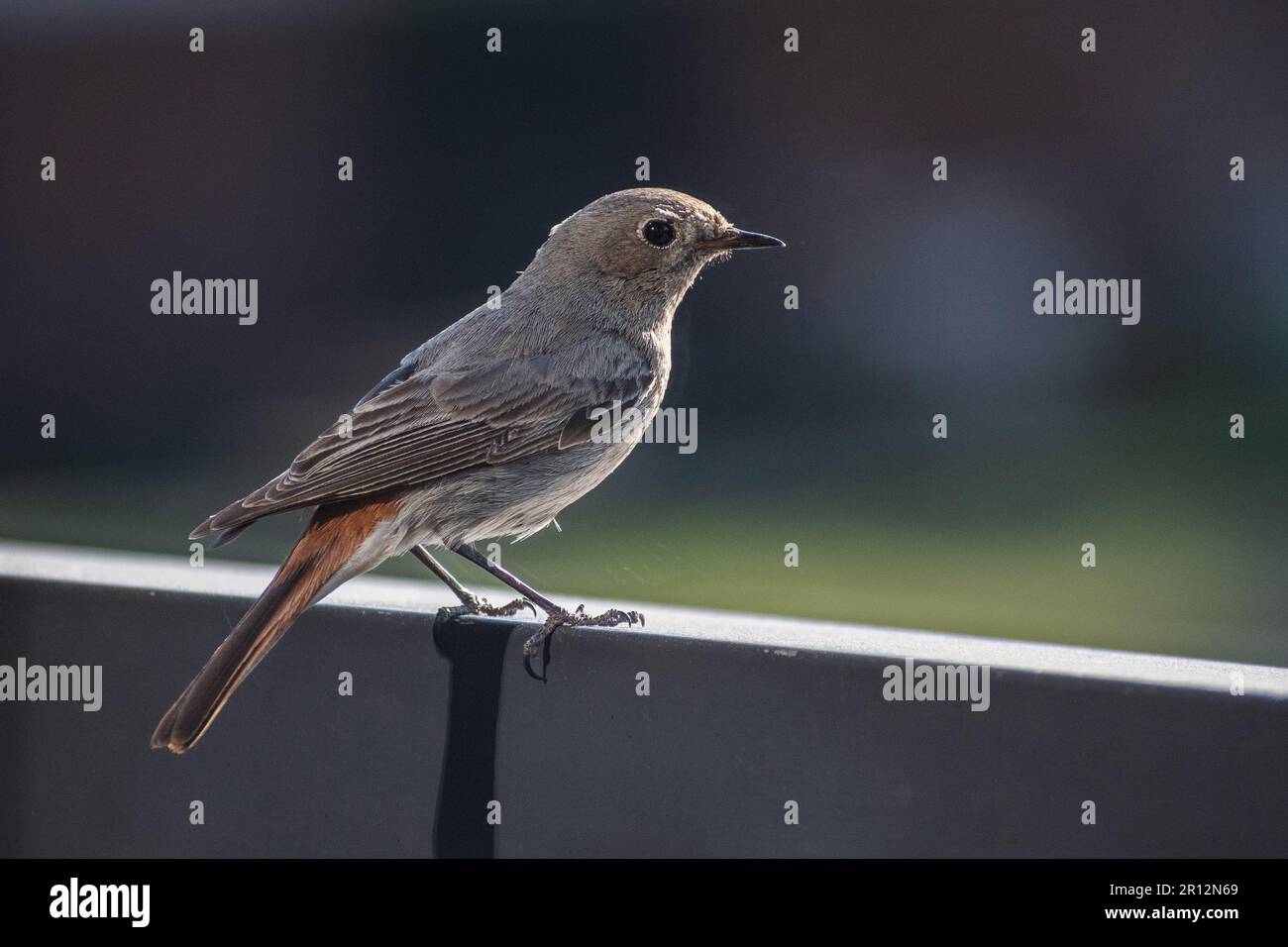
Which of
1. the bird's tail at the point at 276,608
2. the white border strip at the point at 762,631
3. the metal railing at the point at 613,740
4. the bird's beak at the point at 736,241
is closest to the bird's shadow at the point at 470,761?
the metal railing at the point at 613,740

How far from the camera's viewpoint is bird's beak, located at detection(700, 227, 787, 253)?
15.5 feet

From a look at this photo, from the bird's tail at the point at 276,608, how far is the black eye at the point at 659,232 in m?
1.33

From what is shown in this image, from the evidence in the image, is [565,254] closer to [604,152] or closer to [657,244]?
[657,244]

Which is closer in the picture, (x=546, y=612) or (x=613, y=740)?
(x=613, y=740)

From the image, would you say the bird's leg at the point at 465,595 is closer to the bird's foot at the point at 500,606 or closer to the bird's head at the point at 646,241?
the bird's foot at the point at 500,606

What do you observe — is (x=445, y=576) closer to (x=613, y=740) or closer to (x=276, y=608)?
(x=276, y=608)

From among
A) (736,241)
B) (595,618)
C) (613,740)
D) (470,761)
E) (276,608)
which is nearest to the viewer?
(613,740)

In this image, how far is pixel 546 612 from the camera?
4.26m

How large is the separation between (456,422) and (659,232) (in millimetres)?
966

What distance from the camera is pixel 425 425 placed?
430cm

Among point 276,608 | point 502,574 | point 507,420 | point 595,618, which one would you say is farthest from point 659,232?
point 276,608

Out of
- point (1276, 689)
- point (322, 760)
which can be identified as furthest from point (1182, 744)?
point (322, 760)

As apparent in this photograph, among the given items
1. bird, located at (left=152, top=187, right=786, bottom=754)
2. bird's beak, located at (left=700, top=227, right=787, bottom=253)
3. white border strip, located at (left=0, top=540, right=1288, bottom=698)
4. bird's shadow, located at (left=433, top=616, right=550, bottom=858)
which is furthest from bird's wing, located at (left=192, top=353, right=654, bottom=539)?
bird's shadow, located at (left=433, top=616, right=550, bottom=858)

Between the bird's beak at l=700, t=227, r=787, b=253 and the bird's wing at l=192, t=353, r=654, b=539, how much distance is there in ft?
1.42
